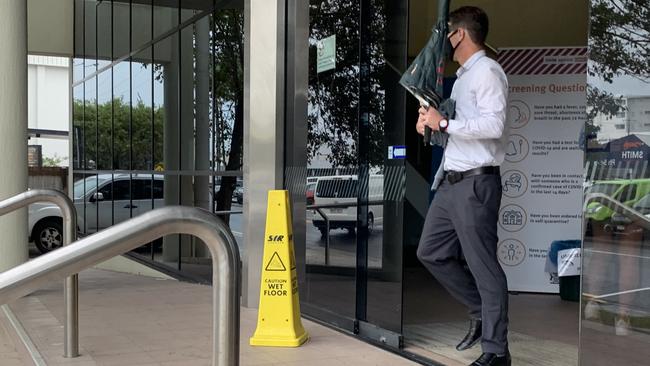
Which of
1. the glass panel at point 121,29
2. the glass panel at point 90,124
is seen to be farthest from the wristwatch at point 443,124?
the glass panel at point 90,124

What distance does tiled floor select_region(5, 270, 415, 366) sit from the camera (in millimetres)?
4453

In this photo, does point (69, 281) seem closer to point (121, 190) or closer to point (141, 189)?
point (141, 189)

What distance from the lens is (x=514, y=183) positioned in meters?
6.39

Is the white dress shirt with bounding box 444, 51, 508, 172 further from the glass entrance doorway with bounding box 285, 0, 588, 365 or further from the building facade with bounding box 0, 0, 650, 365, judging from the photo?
the glass entrance doorway with bounding box 285, 0, 588, 365

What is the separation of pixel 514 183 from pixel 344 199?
1906mm

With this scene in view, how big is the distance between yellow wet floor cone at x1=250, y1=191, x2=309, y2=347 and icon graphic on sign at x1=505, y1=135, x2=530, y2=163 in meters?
2.58

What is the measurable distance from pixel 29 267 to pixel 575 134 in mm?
5350

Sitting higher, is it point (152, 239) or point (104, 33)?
point (104, 33)

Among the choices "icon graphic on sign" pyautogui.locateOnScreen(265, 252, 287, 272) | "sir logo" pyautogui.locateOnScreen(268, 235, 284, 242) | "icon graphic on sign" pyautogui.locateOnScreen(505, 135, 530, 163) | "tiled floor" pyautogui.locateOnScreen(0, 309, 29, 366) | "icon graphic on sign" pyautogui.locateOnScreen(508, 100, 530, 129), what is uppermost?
"icon graphic on sign" pyautogui.locateOnScreen(508, 100, 530, 129)

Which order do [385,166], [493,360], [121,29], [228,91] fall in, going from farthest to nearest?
[121,29] → [228,91] → [385,166] → [493,360]

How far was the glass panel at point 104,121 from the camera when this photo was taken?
1309cm

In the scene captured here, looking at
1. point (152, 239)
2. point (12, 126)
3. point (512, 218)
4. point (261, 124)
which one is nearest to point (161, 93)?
point (12, 126)

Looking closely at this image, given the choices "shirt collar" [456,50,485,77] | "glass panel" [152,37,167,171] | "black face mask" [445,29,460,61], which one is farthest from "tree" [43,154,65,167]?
"shirt collar" [456,50,485,77]

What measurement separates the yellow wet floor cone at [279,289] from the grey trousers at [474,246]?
4.60ft
